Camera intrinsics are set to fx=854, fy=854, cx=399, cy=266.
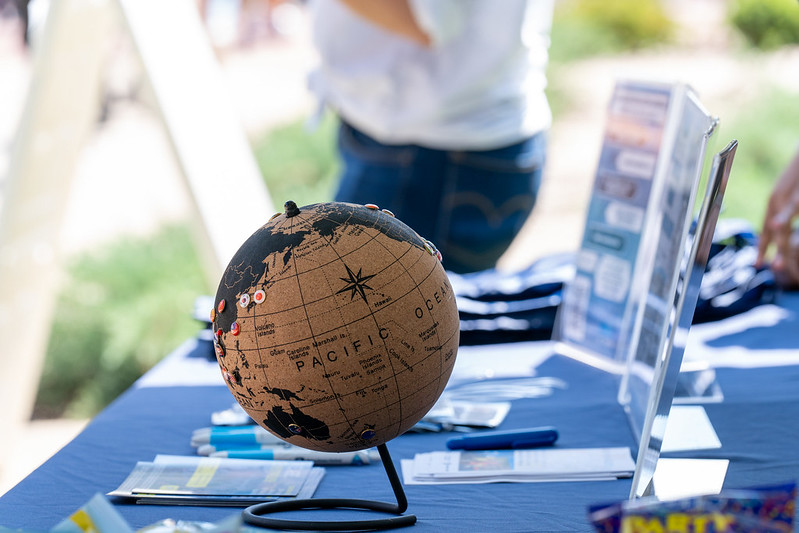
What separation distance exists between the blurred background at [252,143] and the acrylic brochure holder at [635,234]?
0.22 m

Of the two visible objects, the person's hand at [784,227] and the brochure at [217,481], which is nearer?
the brochure at [217,481]

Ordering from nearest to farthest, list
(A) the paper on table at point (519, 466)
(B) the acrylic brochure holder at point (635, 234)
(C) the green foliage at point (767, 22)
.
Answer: (A) the paper on table at point (519, 466)
(B) the acrylic brochure holder at point (635, 234)
(C) the green foliage at point (767, 22)

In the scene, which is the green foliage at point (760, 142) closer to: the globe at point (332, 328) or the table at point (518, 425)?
the table at point (518, 425)

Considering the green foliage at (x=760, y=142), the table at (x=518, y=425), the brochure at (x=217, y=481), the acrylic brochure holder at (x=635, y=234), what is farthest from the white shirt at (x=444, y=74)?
the green foliage at (x=760, y=142)

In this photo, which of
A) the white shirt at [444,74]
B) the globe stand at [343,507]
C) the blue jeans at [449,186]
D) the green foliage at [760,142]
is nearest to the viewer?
the globe stand at [343,507]

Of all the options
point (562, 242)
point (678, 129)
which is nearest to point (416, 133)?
point (678, 129)

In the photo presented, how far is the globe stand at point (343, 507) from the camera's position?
1.14 m

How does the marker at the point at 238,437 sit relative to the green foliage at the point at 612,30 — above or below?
below

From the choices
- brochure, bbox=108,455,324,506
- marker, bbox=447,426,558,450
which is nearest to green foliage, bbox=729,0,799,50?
marker, bbox=447,426,558,450

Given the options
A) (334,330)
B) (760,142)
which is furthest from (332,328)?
(760,142)

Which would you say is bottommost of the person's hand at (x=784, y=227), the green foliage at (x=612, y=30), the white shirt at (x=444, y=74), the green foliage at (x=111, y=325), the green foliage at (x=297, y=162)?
the green foliage at (x=111, y=325)

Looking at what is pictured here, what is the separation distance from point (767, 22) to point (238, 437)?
33.3 feet

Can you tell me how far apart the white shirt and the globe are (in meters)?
1.18

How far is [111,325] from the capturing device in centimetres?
525
